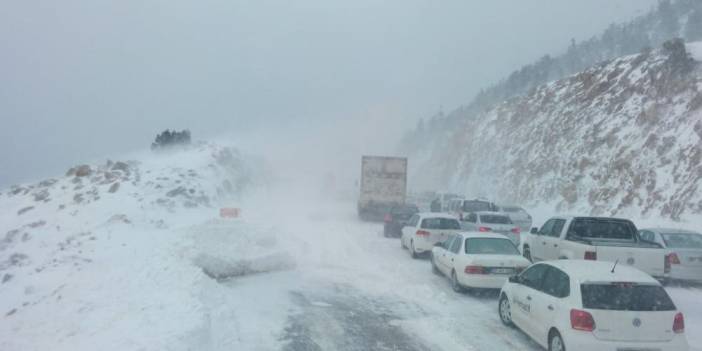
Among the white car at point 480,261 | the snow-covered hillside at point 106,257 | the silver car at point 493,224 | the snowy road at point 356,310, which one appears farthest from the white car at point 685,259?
the snow-covered hillside at point 106,257

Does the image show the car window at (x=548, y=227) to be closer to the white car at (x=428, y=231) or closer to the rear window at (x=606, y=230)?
the rear window at (x=606, y=230)

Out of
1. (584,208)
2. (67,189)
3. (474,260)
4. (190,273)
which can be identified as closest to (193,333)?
(190,273)

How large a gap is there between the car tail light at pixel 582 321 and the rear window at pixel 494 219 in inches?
522

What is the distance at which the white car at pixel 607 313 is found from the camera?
722 centimetres

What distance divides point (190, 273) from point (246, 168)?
3444 cm

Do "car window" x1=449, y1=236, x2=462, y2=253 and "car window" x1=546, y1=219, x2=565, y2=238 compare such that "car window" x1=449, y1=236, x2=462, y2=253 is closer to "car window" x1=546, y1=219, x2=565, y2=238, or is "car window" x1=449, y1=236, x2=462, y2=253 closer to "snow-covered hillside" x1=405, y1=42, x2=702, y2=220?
"car window" x1=546, y1=219, x2=565, y2=238

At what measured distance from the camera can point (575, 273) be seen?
7.98 metres

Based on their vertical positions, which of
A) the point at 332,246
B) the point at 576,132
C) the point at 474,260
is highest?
the point at 576,132

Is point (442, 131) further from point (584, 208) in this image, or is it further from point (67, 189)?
point (67, 189)

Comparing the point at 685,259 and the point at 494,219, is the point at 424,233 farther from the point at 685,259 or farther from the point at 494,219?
the point at 685,259

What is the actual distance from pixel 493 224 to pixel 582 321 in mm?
13315

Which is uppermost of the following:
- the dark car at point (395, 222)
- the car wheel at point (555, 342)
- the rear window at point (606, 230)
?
the rear window at point (606, 230)

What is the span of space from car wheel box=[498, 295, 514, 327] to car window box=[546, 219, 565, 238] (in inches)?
151

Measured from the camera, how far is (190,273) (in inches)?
484
